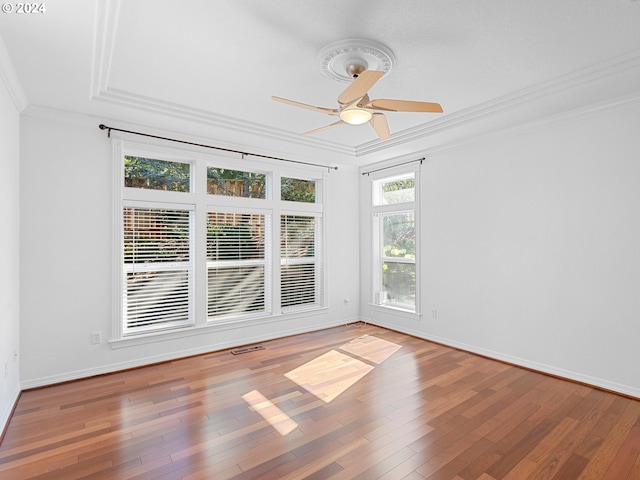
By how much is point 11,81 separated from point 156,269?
2.06 m

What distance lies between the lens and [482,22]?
2.22 metres

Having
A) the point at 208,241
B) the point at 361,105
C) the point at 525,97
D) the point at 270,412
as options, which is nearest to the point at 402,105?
the point at 361,105

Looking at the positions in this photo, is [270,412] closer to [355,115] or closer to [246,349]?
[246,349]

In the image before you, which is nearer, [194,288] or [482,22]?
[482,22]

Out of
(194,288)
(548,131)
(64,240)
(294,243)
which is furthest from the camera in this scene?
(294,243)

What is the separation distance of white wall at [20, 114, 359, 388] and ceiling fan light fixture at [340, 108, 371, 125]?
2531 mm

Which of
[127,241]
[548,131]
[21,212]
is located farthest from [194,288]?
[548,131]

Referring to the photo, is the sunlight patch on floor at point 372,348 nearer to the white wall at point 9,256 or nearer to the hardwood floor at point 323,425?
the hardwood floor at point 323,425

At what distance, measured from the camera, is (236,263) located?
15.1 ft

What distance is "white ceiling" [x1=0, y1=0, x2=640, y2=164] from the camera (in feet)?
6.88

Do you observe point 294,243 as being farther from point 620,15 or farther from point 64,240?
point 620,15

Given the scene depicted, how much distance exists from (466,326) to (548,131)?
236cm

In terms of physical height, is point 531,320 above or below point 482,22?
below

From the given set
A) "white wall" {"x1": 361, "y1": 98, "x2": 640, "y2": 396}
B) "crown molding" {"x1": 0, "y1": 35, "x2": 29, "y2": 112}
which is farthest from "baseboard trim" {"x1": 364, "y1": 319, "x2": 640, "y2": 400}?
"crown molding" {"x1": 0, "y1": 35, "x2": 29, "y2": 112}
